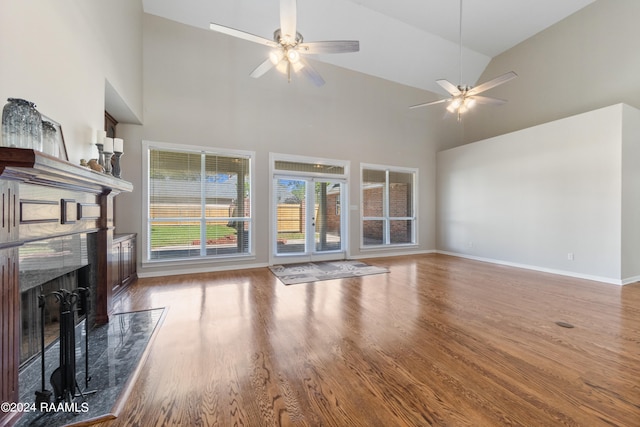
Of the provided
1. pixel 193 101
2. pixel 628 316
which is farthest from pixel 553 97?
pixel 193 101

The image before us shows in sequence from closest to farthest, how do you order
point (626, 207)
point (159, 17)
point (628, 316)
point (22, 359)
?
point (22, 359) < point (628, 316) < point (626, 207) < point (159, 17)

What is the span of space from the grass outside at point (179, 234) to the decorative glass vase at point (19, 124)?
344 centimetres

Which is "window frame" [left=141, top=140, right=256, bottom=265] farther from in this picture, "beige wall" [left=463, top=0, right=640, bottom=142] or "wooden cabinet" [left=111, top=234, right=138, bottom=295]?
"beige wall" [left=463, top=0, right=640, bottom=142]

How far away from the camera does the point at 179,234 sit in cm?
492

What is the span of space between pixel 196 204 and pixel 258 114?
226 centimetres

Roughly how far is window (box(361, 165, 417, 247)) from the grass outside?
3518mm

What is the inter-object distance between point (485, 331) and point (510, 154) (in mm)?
4868

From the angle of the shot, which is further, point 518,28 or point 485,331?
point 518,28

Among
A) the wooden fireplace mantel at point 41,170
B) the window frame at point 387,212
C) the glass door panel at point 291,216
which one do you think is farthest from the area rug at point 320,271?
the wooden fireplace mantel at point 41,170

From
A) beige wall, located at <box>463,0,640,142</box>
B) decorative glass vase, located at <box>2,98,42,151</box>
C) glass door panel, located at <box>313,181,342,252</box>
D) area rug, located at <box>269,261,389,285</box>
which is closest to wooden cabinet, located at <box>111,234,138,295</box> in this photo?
decorative glass vase, located at <box>2,98,42,151</box>

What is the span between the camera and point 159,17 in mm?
4633

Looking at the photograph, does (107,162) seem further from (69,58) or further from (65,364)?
(65,364)

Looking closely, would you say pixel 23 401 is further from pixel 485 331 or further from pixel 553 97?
pixel 553 97

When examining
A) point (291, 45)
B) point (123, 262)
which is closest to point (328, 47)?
point (291, 45)
